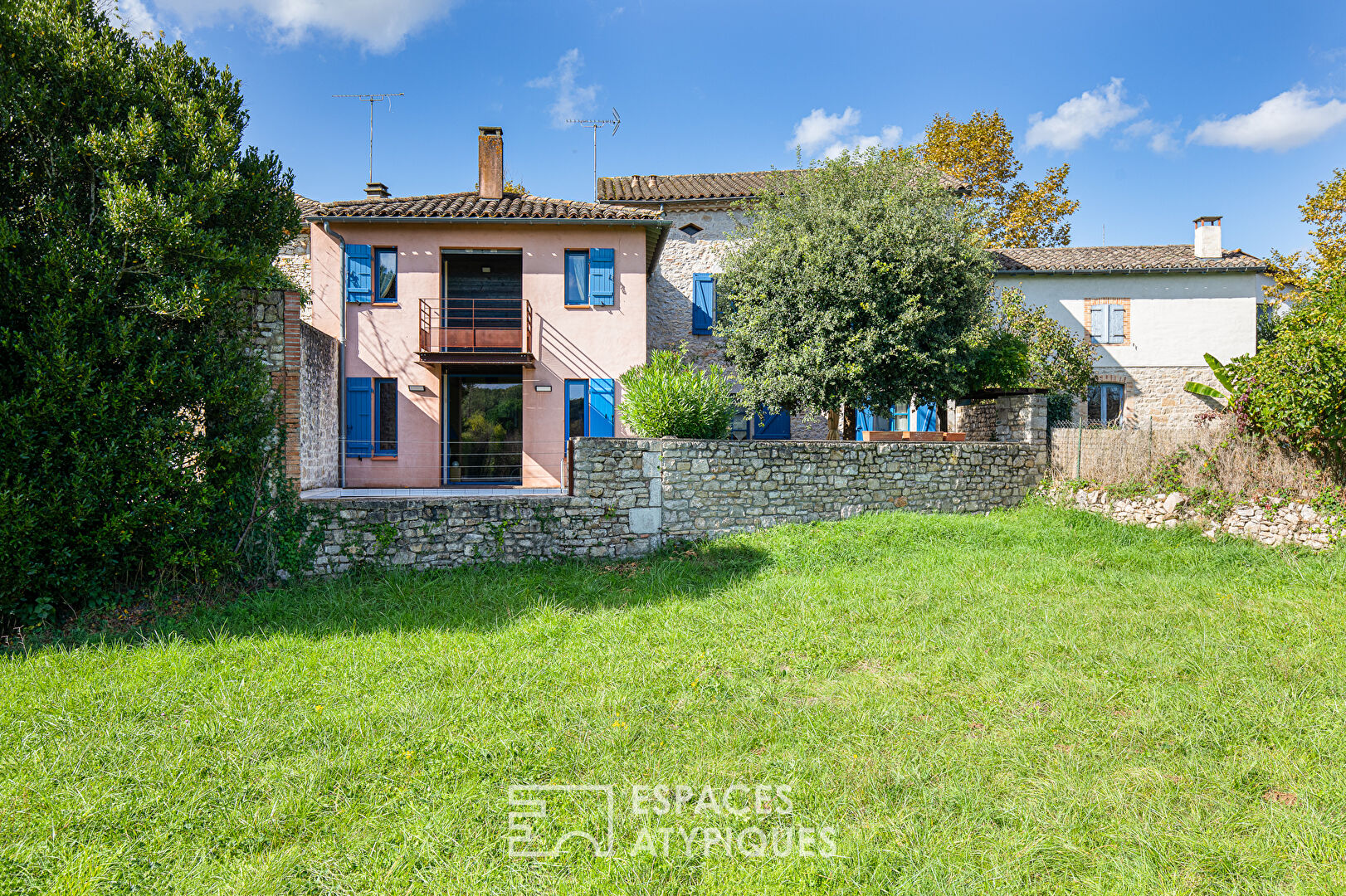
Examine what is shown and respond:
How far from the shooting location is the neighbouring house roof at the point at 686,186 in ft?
56.1

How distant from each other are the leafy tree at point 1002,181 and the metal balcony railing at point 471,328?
678 inches

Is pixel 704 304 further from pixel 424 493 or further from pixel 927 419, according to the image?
pixel 424 493

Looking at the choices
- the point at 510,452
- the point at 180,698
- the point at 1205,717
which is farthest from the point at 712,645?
the point at 510,452

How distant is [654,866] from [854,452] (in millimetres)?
8288

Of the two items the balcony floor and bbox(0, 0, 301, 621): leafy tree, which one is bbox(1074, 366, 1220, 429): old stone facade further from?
bbox(0, 0, 301, 621): leafy tree

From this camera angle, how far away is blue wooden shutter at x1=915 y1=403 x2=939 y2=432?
51.2ft

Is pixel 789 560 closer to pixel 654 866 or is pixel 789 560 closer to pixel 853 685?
pixel 853 685

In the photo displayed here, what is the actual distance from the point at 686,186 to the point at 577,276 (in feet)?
19.2

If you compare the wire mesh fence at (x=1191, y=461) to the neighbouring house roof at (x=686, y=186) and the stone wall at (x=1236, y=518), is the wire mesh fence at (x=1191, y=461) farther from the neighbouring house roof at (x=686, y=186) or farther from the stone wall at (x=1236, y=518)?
the neighbouring house roof at (x=686, y=186)

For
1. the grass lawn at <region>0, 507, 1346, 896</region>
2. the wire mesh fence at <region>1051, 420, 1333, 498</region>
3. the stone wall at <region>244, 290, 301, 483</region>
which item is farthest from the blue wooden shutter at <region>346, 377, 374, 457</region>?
the wire mesh fence at <region>1051, 420, 1333, 498</region>

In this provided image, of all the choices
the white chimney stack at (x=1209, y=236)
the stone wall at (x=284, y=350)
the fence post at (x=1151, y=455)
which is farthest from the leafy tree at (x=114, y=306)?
the white chimney stack at (x=1209, y=236)

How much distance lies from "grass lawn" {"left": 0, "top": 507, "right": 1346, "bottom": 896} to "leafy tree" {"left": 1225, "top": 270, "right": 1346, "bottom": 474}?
237 cm

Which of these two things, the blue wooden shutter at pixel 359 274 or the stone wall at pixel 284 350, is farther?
the blue wooden shutter at pixel 359 274

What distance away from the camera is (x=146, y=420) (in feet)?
22.0
